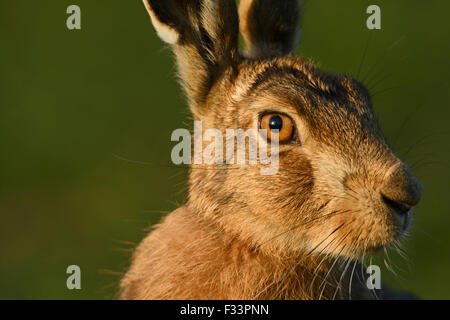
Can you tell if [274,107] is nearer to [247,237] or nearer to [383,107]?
[247,237]

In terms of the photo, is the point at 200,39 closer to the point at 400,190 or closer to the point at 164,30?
the point at 164,30

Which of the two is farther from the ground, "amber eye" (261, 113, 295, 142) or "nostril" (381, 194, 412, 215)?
"amber eye" (261, 113, 295, 142)

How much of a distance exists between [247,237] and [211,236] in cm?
25

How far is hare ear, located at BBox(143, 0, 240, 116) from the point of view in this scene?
4.39 m

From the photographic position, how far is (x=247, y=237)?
13.8 ft

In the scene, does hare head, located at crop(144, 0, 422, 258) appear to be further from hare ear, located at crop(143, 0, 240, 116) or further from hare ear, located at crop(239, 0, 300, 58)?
hare ear, located at crop(239, 0, 300, 58)

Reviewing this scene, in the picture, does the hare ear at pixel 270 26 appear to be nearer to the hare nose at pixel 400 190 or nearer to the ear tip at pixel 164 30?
the ear tip at pixel 164 30

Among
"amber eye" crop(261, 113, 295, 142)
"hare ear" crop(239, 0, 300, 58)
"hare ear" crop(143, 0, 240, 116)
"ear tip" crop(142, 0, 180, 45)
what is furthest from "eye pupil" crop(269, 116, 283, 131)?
"hare ear" crop(239, 0, 300, 58)

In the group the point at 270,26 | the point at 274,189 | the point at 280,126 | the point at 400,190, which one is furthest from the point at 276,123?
the point at 270,26

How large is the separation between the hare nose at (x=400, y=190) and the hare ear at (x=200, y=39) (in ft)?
4.29

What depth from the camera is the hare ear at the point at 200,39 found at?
4395 mm

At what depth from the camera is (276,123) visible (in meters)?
4.12

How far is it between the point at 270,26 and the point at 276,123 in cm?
131
